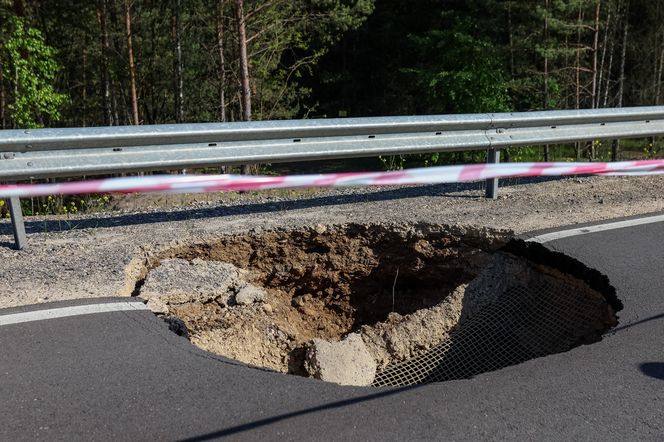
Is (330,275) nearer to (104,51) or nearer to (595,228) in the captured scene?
(595,228)

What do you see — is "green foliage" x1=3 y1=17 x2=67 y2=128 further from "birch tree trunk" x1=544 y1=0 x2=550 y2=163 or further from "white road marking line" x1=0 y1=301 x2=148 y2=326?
"white road marking line" x1=0 y1=301 x2=148 y2=326

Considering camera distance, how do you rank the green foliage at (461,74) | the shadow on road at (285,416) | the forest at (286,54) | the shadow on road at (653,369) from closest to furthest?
the shadow on road at (285,416), the shadow on road at (653,369), the forest at (286,54), the green foliage at (461,74)

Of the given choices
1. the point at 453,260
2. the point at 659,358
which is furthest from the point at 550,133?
the point at 659,358

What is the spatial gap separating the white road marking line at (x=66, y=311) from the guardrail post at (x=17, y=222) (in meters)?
1.48

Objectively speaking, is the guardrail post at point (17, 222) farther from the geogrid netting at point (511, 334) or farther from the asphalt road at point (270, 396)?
the geogrid netting at point (511, 334)

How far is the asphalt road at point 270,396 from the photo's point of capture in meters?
2.75

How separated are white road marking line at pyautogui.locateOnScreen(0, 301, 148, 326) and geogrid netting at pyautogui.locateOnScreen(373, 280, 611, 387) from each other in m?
2.05

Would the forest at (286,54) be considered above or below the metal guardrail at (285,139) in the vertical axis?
above

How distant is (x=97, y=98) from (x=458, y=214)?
29.1 metres

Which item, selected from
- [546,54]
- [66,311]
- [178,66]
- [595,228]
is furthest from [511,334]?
[178,66]

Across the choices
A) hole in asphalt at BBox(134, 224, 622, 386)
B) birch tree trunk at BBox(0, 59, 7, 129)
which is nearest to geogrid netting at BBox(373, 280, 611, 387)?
hole in asphalt at BBox(134, 224, 622, 386)

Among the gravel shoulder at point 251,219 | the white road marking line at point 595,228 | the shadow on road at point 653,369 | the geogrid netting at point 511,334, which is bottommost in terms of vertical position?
the geogrid netting at point 511,334

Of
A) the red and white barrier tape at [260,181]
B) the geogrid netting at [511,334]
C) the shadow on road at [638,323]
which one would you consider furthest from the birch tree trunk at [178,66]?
the shadow on road at [638,323]

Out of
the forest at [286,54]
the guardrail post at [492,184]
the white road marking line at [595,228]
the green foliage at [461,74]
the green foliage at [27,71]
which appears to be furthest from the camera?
the green foliage at [461,74]
